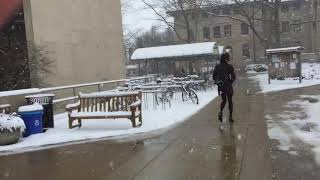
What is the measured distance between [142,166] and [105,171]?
60cm

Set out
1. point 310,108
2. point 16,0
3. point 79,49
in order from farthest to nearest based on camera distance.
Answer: point 79,49 < point 16,0 < point 310,108

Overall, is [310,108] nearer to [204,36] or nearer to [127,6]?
[127,6]

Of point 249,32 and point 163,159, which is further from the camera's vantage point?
point 249,32

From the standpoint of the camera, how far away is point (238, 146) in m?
8.81

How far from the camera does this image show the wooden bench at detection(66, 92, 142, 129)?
1175 cm

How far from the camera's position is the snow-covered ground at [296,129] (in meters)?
8.74

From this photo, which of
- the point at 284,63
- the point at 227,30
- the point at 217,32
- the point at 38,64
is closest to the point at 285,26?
the point at 227,30

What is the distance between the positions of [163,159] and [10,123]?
412 cm

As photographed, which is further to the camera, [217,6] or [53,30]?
[217,6]

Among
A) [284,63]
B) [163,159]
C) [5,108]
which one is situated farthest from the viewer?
[284,63]

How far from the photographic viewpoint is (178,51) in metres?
34.3

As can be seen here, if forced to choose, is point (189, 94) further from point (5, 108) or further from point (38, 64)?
point (5, 108)

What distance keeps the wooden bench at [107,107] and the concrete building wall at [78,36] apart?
23.9 ft

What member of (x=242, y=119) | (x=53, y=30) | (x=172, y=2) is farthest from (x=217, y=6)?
(x=242, y=119)
